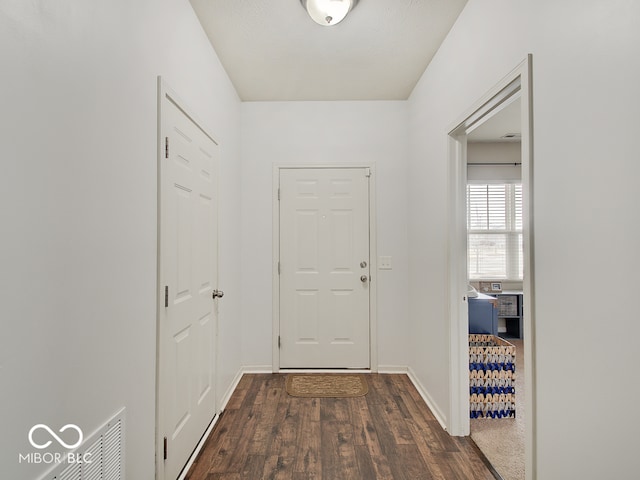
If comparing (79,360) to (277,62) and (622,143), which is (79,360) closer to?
(622,143)

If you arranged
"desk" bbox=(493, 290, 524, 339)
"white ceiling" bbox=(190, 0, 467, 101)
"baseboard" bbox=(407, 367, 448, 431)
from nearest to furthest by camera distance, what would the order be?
1. "white ceiling" bbox=(190, 0, 467, 101)
2. "baseboard" bbox=(407, 367, 448, 431)
3. "desk" bbox=(493, 290, 524, 339)

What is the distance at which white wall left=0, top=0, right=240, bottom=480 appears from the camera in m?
0.84

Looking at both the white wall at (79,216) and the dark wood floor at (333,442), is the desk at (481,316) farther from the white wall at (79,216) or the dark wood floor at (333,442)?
the white wall at (79,216)

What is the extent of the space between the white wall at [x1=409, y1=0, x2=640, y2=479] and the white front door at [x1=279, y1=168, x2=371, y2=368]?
1.86 metres

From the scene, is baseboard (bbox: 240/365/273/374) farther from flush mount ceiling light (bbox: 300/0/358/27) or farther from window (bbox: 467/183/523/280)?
window (bbox: 467/183/523/280)

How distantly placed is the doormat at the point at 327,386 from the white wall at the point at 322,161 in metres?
0.37

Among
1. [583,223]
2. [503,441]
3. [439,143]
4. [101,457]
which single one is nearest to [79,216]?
[101,457]

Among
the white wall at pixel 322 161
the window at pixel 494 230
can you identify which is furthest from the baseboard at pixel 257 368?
the window at pixel 494 230

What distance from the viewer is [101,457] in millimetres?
1154

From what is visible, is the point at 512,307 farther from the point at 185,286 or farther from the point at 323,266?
the point at 185,286

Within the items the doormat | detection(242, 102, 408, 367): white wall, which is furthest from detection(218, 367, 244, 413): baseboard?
the doormat

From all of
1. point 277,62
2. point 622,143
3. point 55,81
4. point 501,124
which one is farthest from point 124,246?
point 501,124

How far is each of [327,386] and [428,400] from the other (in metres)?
0.84

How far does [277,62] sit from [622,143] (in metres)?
2.33
